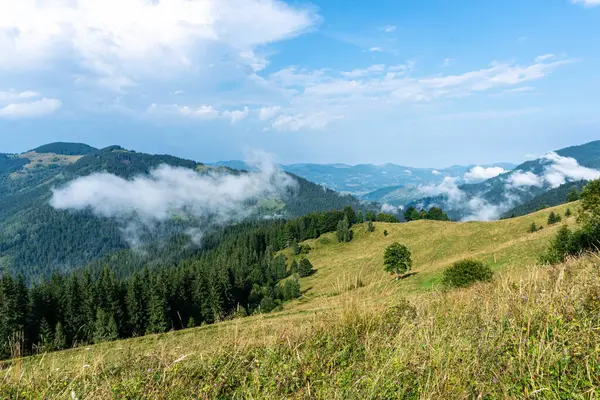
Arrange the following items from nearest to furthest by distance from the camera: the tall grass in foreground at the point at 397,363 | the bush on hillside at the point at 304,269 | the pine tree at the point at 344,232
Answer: the tall grass in foreground at the point at 397,363 < the bush on hillside at the point at 304,269 < the pine tree at the point at 344,232

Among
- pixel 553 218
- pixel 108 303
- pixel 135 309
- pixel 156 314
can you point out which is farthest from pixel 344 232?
pixel 108 303

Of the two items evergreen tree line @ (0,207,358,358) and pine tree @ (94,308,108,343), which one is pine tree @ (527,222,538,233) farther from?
pine tree @ (94,308,108,343)

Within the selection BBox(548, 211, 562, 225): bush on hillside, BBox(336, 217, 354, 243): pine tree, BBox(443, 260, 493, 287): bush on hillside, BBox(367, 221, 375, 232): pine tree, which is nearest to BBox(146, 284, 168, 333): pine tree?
BBox(443, 260, 493, 287): bush on hillside

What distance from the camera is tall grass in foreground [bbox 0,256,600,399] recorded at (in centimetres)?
328

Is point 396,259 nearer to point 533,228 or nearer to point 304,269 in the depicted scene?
point 533,228

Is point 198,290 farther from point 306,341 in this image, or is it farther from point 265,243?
point 265,243

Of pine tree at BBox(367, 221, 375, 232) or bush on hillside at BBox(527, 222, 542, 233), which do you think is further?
pine tree at BBox(367, 221, 375, 232)

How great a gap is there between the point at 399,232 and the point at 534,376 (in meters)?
116

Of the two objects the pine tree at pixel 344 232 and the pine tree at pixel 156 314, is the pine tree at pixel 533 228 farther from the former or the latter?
the pine tree at pixel 156 314

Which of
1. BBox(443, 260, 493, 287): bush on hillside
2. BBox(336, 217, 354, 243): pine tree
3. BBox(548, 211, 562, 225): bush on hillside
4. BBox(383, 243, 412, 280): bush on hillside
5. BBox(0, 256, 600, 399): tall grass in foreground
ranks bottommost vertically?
BBox(336, 217, 354, 243): pine tree

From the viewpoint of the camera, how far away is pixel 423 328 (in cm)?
495

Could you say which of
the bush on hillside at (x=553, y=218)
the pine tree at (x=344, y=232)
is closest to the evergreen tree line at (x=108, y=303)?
the pine tree at (x=344, y=232)

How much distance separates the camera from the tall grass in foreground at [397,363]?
3275 mm

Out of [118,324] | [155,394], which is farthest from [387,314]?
[118,324]
